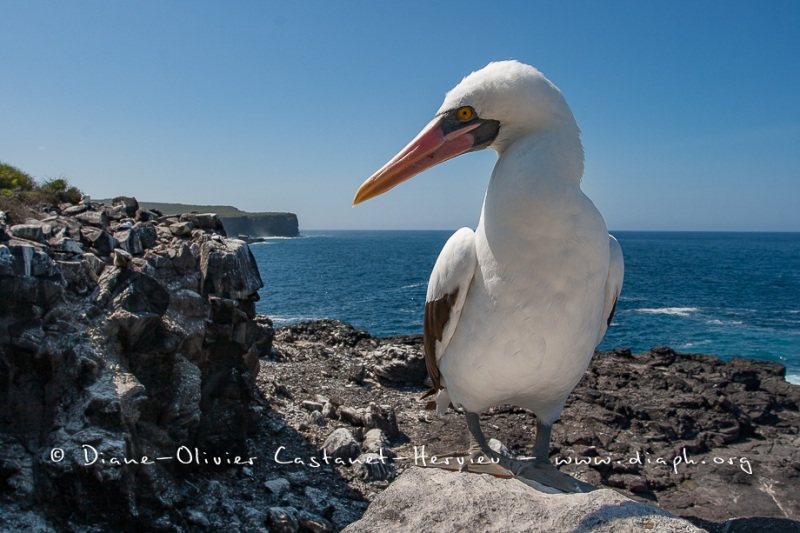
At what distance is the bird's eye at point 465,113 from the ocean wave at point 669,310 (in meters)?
34.0

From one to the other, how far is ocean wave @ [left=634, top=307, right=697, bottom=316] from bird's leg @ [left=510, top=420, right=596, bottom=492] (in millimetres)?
32795

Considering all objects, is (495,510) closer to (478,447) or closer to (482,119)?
(478,447)

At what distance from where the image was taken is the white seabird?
2840 millimetres

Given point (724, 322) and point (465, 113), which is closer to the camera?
point (465, 113)

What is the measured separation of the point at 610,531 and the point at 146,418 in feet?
17.5

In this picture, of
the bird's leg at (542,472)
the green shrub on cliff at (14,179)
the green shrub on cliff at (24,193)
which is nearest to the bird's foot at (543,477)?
the bird's leg at (542,472)

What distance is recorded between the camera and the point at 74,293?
20.0 feet

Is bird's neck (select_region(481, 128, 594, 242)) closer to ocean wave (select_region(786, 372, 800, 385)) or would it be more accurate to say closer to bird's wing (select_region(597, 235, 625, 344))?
bird's wing (select_region(597, 235, 625, 344))

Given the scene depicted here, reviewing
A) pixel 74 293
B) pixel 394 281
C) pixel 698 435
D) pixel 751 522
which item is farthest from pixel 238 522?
pixel 394 281

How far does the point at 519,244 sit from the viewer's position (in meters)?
2.93

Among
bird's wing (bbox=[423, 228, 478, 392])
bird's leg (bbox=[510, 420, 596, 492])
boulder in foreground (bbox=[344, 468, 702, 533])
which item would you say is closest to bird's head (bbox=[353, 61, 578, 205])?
bird's wing (bbox=[423, 228, 478, 392])

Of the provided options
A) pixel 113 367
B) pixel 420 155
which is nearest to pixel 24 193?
pixel 113 367

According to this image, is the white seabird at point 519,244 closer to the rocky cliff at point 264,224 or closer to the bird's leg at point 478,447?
the bird's leg at point 478,447

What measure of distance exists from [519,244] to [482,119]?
2.46 feet
